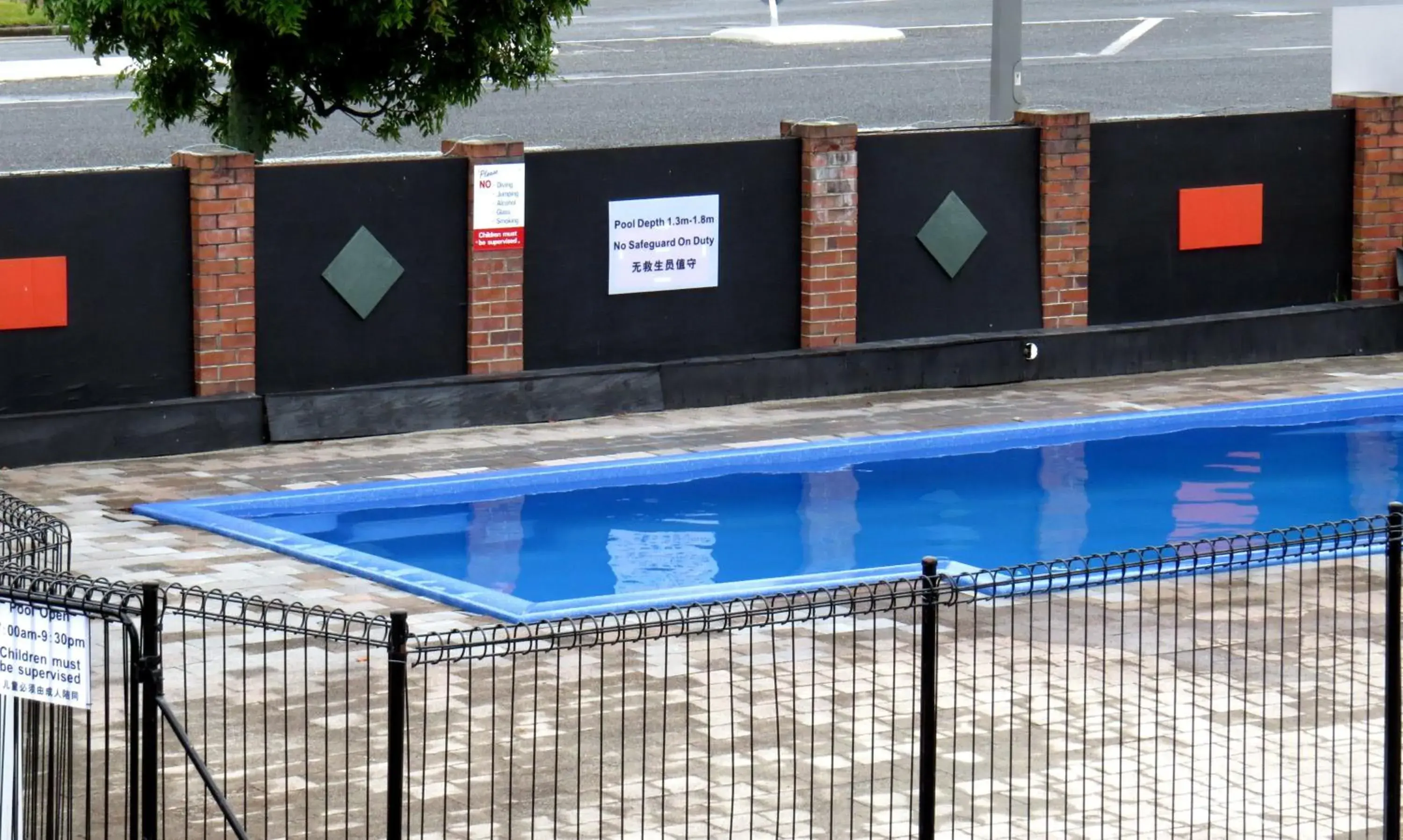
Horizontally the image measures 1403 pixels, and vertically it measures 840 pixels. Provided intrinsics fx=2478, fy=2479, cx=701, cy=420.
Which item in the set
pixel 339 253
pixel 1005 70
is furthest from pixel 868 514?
pixel 1005 70

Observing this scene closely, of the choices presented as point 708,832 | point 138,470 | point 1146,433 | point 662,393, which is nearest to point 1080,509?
point 1146,433

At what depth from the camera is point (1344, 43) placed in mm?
22578

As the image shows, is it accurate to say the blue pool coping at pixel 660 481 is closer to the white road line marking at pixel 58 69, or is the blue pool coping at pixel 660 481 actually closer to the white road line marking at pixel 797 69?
the white road line marking at pixel 797 69

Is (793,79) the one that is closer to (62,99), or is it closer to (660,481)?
(62,99)

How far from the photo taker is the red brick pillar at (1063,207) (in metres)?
20.8

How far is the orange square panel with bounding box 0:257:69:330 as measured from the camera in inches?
661

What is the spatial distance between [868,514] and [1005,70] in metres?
5.52

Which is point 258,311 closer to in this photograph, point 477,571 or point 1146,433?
point 477,571

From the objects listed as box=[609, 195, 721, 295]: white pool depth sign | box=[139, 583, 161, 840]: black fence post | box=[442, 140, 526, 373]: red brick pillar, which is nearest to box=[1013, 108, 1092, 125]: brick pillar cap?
box=[609, 195, 721, 295]: white pool depth sign

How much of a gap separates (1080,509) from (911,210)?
368cm

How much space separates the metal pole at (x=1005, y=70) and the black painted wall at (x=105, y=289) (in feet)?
24.0

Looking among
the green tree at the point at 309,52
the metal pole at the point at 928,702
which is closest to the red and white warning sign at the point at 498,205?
the green tree at the point at 309,52

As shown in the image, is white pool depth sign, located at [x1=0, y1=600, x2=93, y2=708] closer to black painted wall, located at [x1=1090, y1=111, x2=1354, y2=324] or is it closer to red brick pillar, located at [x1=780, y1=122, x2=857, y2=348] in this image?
red brick pillar, located at [x1=780, y1=122, x2=857, y2=348]

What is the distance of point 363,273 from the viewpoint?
18203 mm
